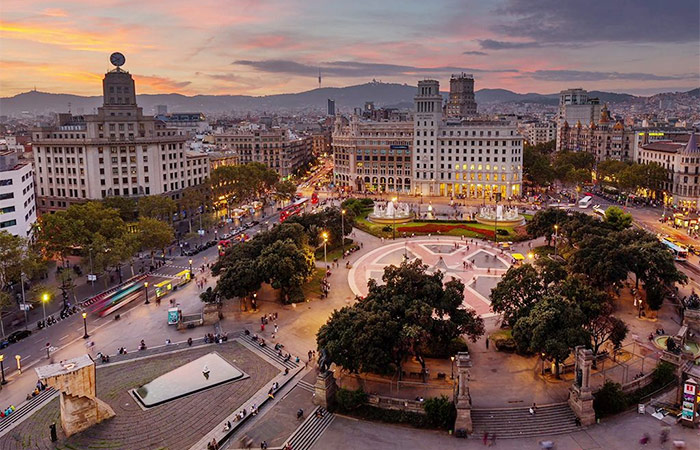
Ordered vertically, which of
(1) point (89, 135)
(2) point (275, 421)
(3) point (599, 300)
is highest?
(1) point (89, 135)

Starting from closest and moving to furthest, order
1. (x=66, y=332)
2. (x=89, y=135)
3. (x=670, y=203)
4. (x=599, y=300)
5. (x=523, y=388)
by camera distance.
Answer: (x=523, y=388)
(x=599, y=300)
(x=66, y=332)
(x=89, y=135)
(x=670, y=203)

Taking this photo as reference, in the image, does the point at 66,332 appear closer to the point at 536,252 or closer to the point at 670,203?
the point at 536,252

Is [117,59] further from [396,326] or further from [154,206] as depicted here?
[396,326]

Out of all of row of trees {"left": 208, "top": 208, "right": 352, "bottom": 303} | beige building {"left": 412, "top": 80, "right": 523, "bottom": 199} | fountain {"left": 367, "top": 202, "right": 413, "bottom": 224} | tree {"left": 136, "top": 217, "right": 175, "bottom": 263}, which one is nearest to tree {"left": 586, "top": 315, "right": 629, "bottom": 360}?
row of trees {"left": 208, "top": 208, "right": 352, "bottom": 303}

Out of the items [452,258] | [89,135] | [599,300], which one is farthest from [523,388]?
[89,135]

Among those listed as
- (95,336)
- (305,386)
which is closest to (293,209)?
(95,336)

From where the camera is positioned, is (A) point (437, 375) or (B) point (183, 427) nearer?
(B) point (183, 427)

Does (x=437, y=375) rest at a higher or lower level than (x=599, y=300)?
lower

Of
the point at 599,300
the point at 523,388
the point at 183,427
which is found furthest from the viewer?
the point at 599,300

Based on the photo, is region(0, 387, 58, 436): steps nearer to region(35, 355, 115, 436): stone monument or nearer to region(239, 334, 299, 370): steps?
region(35, 355, 115, 436): stone monument
